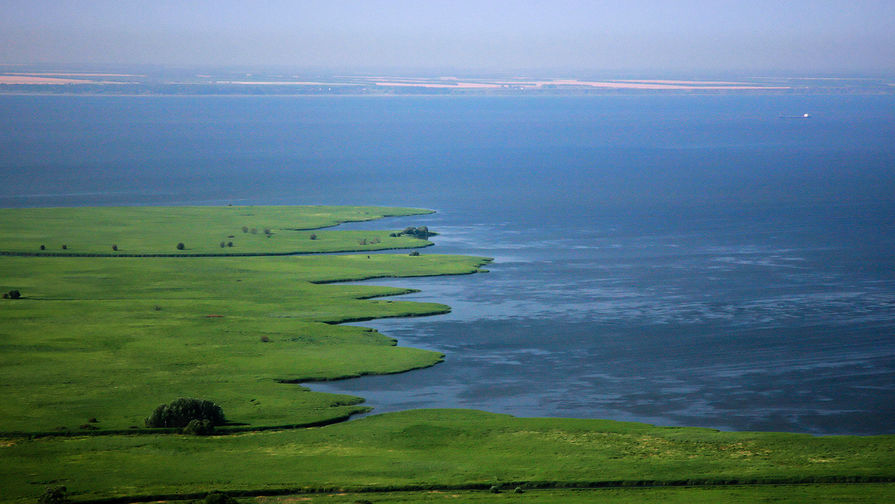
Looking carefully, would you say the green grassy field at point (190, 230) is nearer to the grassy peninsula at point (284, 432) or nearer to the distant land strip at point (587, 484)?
the grassy peninsula at point (284, 432)

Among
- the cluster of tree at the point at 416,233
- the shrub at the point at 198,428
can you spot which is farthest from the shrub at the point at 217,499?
the cluster of tree at the point at 416,233

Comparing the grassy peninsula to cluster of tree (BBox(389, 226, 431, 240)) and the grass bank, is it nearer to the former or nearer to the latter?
the grass bank

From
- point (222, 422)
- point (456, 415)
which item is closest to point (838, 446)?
point (456, 415)

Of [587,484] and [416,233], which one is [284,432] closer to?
[587,484]

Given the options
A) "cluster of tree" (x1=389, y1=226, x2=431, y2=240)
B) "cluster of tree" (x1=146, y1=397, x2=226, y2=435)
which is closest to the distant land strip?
"cluster of tree" (x1=146, y1=397, x2=226, y2=435)

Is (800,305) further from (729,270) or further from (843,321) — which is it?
(729,270)

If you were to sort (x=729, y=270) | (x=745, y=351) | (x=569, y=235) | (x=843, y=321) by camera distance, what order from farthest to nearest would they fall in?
(x=569, y=235) < (x=729, y=270) < (x=843, y=321) < (x=745, y=351)
